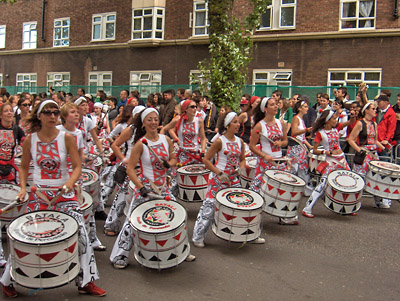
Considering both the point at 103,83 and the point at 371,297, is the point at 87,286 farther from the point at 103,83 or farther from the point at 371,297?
the point at 103,83

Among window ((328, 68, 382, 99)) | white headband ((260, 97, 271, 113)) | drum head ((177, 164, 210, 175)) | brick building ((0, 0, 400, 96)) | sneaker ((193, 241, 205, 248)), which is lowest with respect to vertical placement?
sneaker ((193, 241, 205, 248))

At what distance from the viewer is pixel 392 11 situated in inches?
698

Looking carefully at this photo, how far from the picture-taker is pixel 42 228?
445 centimetres

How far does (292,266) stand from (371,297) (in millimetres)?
1128

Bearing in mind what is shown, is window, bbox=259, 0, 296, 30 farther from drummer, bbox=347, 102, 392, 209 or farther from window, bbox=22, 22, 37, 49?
window, bbox=22, 22, 37, 49

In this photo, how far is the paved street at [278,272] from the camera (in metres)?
5.06

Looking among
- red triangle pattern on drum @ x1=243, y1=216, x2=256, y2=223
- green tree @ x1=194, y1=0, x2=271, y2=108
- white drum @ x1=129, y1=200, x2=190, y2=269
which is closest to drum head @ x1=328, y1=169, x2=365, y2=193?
red triangle pattern on drum @ x1=243, y1=216, x2=256, y2=223

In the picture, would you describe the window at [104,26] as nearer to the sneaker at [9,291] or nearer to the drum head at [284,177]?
the drum head at [284,177]

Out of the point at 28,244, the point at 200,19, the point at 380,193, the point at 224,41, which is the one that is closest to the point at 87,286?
the point at 28,244

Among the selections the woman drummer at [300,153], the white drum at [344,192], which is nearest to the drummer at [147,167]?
the white drum at [344,192]

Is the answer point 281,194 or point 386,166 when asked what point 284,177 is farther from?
point 386,166

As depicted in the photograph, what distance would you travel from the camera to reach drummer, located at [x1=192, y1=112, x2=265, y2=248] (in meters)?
6.58

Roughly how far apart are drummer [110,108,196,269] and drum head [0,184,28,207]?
1.51 metres

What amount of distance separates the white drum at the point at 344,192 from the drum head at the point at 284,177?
3.17 ft
